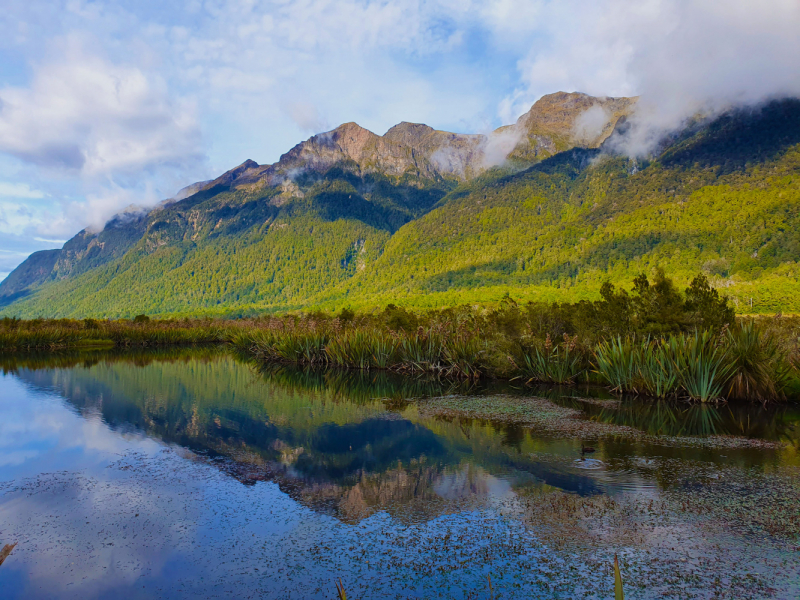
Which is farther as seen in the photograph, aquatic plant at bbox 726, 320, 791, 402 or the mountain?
the mountain

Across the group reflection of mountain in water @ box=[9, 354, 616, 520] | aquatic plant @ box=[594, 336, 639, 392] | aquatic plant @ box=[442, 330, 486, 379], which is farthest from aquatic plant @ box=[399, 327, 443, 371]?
aquatic plant @ box=[594, 336, 639, 392]

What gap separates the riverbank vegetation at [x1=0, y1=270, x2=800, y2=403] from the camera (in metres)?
11.8

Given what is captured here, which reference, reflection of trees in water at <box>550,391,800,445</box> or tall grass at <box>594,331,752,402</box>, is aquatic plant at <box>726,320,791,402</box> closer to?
Result: tall grass at <box>594,331,752,402</box>

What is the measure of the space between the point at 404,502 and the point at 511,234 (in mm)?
127557

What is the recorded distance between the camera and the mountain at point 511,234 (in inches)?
3617

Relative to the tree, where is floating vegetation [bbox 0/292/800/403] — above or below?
below

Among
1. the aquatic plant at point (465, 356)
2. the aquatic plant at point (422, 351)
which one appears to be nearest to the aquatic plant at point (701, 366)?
the aquatic plant at point (465, 356)

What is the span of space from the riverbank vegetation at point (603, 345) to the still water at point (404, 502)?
1081 mm

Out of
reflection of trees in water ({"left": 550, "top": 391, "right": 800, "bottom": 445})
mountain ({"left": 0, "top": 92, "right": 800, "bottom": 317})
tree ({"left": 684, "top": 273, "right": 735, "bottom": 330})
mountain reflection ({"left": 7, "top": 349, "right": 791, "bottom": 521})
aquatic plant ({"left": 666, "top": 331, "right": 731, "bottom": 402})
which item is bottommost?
reflection of trees in water ({"left": 550, "top": 391, "right": 800, "bottom": 445})

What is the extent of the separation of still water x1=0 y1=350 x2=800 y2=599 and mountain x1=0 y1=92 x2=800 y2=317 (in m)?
67.1

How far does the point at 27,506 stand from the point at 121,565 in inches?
93.3

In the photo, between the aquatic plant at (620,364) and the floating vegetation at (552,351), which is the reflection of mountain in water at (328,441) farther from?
the aquatic plant at (620,364)

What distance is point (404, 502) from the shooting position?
582cm

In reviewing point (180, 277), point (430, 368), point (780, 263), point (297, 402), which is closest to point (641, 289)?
point (430, 368)
